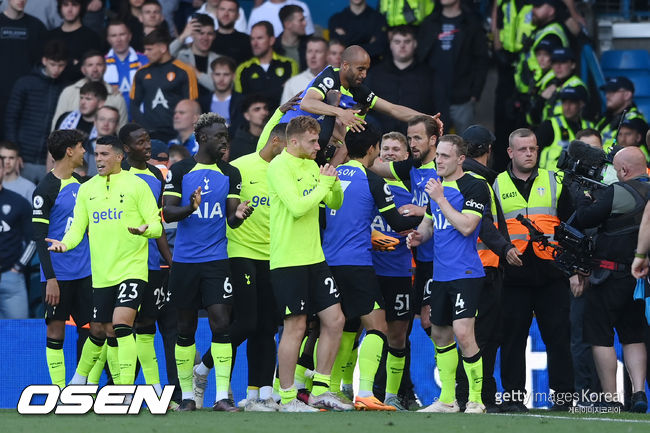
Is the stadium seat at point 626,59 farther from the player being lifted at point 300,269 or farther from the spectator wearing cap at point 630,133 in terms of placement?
the player being lifted at point 300,269

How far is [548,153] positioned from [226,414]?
5.89m

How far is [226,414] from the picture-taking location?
9.66 meters

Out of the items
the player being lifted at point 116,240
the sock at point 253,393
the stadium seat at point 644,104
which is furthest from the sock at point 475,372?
the stadium seat at point 644,104

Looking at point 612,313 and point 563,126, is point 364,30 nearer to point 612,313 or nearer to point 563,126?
point 563,126

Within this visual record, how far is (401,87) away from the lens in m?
15.2

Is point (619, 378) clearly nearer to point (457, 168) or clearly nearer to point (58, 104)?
point (457, 168)

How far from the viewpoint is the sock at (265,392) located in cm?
1043

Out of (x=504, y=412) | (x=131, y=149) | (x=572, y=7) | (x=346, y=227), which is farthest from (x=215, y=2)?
(x=504, y=412)

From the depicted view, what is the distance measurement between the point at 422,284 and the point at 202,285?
6.89 feet

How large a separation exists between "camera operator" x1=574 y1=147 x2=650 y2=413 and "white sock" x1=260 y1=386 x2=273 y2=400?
8.54 feet

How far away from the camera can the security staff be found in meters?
10.3

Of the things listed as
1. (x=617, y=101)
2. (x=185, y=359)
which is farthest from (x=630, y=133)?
(x=185, y=359)

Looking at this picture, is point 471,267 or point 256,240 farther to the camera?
point 256,240

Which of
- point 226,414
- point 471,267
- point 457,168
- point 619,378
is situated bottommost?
point 619,378
